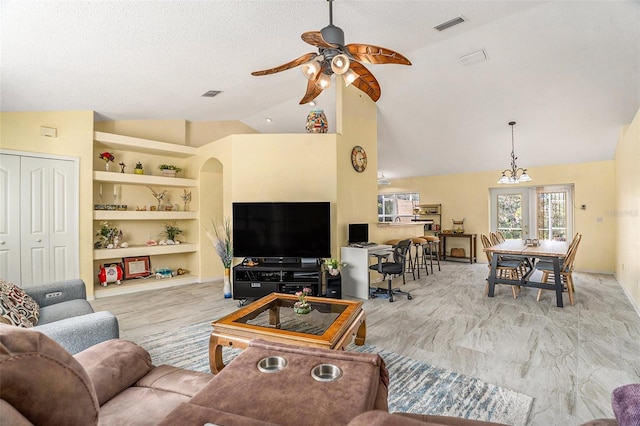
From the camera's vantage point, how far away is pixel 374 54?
237 cm

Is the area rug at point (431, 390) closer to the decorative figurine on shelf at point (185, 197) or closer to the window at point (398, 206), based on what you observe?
the decorative figurine on shelf at point (185, 197)

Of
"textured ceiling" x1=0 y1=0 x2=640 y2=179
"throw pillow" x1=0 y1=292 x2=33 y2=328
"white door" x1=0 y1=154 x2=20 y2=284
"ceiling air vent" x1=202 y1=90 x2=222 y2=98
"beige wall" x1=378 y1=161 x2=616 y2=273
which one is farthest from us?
"beige wall" x1=378 y1=161 x2=616 y2=273

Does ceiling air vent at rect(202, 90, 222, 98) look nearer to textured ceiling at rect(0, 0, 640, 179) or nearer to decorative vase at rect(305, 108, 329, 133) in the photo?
textured ceiling at rect(0, 0, 640, 179)

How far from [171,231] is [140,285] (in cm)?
115

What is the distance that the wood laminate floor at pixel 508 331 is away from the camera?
7.07 ft

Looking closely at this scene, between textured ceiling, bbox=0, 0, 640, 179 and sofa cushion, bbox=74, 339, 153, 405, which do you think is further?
textured ceiling, bbox=0, 0, 640, 179

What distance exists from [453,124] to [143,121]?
234 inches

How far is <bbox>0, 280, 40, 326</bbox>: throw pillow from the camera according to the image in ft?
6.99

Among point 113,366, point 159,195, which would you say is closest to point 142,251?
point 159,195

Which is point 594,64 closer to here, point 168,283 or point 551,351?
point 551,351

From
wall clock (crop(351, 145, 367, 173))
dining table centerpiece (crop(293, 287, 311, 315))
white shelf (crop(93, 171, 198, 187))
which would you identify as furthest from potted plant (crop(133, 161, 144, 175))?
dining table centerpiece (crop(293, 287, 311, 315))

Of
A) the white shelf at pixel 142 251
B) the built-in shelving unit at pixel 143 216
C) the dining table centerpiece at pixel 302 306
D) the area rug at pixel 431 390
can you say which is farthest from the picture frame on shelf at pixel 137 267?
the dining table centerpiece at pixel 302 306

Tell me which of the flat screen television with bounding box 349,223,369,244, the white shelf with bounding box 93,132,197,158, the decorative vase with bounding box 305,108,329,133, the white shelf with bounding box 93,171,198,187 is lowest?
the flat screen television with bounding box 349,223,369,244

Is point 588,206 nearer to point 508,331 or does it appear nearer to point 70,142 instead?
point 508,331
